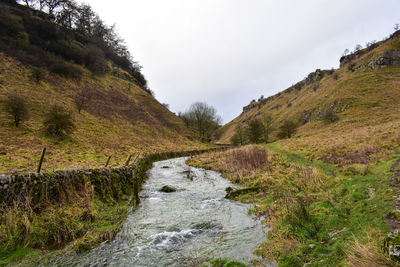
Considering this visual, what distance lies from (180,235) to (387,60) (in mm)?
103715

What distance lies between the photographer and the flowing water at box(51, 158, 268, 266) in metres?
5.95

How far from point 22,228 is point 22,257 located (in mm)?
1143

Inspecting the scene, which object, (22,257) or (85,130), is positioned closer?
(22,257)

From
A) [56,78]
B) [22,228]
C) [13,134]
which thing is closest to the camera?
[22,228]

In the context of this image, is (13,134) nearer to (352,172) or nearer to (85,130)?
(85,130)

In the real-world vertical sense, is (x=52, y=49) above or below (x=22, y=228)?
above

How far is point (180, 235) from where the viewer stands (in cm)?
755

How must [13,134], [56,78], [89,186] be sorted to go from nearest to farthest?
[89,186]
[13,134]
[56,78]

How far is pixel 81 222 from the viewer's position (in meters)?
7.73

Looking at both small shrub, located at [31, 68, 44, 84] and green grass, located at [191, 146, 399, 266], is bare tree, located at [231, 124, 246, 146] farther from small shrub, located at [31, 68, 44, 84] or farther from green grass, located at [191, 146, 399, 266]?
small shrub, located at [31, 68, 44, 84]

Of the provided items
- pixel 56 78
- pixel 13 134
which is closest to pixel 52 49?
pixel 56 78

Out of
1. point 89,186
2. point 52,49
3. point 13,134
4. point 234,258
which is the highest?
point 52,49

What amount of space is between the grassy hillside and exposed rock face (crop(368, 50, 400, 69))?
7980 cm

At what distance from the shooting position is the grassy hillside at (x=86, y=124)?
17016 mm
